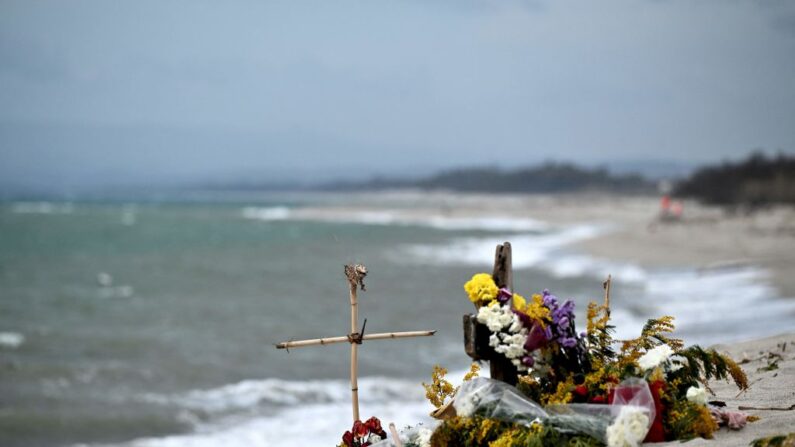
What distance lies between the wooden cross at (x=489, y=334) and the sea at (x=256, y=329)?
2.89 meters

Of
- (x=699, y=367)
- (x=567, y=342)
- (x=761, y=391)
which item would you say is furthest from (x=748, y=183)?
(x=567, y=342)

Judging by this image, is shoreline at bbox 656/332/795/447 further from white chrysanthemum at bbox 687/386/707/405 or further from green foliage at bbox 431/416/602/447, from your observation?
green foliage at bbox 431/416/602/447

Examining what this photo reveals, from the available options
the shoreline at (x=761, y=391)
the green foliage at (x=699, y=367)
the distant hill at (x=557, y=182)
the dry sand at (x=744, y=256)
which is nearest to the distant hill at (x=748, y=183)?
the dry sand at (x=744, y=256)

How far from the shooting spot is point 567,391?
589 cm

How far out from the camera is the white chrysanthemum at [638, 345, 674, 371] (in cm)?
584

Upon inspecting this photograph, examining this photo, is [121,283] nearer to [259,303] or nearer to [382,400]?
[259,303]

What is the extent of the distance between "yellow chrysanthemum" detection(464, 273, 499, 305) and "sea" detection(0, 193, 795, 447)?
9.43 ft

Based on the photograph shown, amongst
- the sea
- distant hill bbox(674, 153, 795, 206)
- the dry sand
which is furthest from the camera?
distant hill bbox(674, 153, 795, 206)

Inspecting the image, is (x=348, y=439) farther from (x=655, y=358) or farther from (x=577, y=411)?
(x=655, y=358)

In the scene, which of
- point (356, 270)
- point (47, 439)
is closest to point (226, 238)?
point (47, 439)

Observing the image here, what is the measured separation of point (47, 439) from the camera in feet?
34.5

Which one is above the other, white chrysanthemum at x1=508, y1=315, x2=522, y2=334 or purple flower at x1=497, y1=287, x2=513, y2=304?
purple flower at x1=497, y1=287, x2=513, y2=304

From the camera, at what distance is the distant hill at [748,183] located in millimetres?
53875

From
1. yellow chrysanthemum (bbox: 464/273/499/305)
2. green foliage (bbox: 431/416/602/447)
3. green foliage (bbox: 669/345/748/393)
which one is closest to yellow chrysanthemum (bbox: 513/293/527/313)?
yellow chrysanthemum (bbox: 464/273/499/305)
